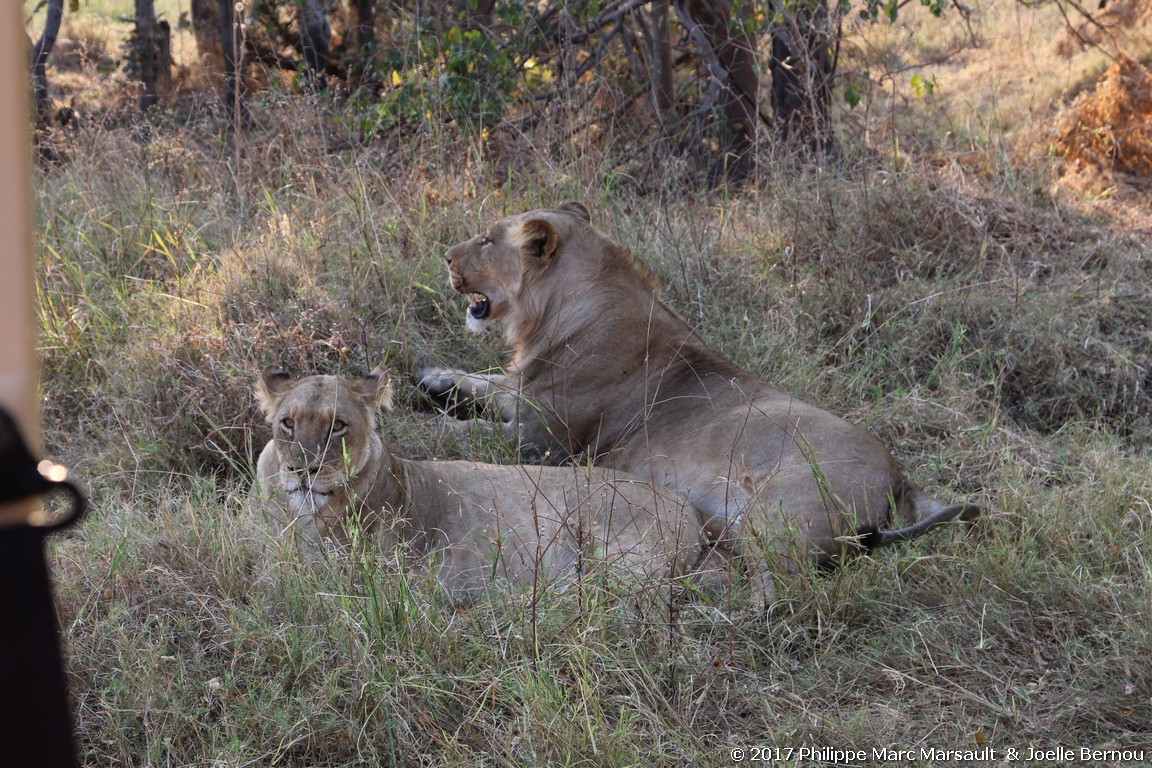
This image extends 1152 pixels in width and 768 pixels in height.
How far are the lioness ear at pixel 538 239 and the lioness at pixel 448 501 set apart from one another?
1.13 m

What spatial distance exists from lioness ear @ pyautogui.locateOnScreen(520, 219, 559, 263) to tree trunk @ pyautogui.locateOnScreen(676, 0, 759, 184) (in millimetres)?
2817

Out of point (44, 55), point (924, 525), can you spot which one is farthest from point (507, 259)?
point (44, 55)

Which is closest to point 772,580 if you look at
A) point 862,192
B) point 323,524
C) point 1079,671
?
point 1079,671

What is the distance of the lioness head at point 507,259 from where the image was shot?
4.62 metres

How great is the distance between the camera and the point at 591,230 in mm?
4676

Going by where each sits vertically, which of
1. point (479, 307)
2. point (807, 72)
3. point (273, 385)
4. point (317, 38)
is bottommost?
point (479, 307)

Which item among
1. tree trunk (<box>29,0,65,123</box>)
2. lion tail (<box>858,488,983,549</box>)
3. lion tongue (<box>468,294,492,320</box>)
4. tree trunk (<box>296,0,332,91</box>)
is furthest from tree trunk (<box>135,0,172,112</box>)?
lion tail (<box>858,488,983,549</box>)

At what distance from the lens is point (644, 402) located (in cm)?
393

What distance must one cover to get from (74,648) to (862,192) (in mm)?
4332

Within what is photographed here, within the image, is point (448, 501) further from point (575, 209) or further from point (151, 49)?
point (151, 49)

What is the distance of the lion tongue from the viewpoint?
4.75 metres

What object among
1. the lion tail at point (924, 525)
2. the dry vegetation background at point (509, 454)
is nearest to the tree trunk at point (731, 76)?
the dry vegetation background at point (509, 454)

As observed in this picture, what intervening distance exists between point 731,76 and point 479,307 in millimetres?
3408

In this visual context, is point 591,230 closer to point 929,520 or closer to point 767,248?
point 767,248
